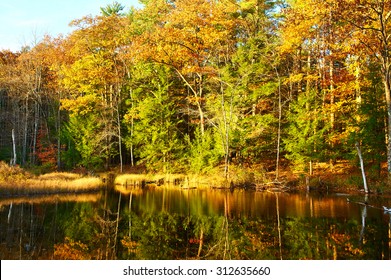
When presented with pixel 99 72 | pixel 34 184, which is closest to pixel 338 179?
pixel 34 184

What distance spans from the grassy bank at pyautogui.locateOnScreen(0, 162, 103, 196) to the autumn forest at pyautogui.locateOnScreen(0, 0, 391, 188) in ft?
17.2

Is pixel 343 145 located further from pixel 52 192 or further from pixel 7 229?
pixel 7 229

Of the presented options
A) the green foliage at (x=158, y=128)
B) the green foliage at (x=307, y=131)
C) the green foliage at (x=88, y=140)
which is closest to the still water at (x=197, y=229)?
the green foliage at (x=307, y=131)

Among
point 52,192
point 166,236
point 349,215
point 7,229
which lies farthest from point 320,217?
point 52,192

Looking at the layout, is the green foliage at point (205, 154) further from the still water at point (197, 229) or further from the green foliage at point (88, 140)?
the still water at point (197, 229)

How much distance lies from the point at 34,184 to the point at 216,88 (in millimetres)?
16029

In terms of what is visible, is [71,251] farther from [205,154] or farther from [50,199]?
[205,154]

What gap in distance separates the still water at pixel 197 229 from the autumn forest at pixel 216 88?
7.49 m

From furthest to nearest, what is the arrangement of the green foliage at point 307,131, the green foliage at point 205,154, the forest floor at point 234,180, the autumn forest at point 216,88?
the green foliage at point 205,154 < the green foliage at point 307,131 < the autumn forest at point 216,88 < the forest floor at point 234,180

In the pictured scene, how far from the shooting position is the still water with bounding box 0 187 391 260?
9.48m

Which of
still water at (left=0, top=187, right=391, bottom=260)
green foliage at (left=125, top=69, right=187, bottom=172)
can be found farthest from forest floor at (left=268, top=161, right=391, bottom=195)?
green foliage at (left=125, top=69, right=187, bottom=172)

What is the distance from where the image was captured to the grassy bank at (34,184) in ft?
66.6

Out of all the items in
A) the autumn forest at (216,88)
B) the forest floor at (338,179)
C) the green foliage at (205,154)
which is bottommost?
the forest floor at (338,179)

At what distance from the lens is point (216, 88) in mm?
31172
